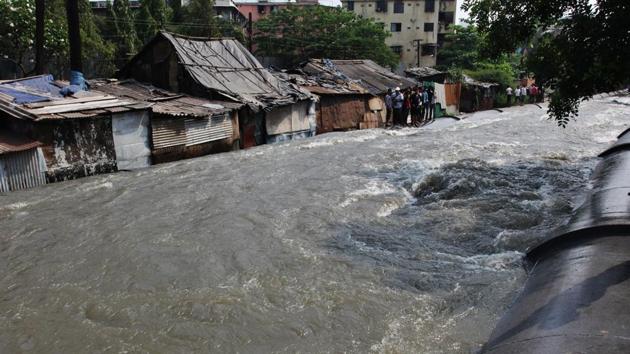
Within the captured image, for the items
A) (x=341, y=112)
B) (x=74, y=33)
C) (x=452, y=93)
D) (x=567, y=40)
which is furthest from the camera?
(x=452, y=93)

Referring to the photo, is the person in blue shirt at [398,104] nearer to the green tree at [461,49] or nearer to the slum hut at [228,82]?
the slum hut at [228,82]

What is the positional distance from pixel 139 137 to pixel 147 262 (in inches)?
305

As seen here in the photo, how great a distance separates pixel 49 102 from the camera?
12945 mm

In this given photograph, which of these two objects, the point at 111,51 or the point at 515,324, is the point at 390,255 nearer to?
the point at 515,324

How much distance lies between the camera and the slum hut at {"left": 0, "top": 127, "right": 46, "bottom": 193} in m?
11.2

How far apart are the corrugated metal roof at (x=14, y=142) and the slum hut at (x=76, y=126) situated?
0.14 meters

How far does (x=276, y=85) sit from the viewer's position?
20.9 metres

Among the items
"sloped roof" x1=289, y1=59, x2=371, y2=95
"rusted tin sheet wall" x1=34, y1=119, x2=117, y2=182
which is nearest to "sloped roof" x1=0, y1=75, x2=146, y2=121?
"rusted tin sheet wall" x1=34, y1=119, x2=117, y2=182

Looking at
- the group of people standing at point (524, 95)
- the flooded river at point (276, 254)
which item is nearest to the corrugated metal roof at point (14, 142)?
the flooded river at point (276, 254)

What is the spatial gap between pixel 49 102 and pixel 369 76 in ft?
58.0

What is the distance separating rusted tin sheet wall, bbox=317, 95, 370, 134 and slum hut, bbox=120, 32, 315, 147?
1077 millimetres

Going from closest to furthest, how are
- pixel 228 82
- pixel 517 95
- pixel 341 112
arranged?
1. pixel 228 82
2. pixel 341 112
3. pixel 517 95

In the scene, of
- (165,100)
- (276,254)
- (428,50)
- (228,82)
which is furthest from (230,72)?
(428,50)

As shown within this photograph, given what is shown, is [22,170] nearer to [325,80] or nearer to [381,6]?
[325,80]
